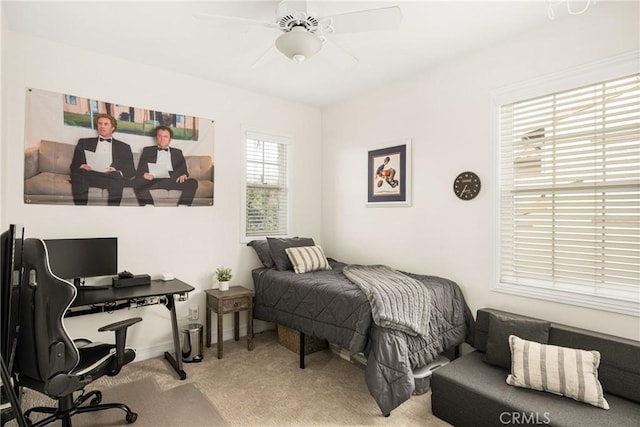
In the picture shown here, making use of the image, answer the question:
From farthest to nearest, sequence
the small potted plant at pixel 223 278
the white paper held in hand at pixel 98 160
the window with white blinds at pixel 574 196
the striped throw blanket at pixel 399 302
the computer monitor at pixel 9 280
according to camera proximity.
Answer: the small potted plant at pixel 223 278
the white paper held in hand at pixel 98 160
the striped throw blanket at pixel 399 302
the window with white blinds at pixel 574 196
the computer monitor at pixel 9 280

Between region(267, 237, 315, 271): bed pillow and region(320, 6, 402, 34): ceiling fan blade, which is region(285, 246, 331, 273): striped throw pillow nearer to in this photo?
region(267, 237, 315, 271): bed pillow

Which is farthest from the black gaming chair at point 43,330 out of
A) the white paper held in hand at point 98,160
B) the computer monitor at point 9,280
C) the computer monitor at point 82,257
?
the white paper held in hand at point 98,160

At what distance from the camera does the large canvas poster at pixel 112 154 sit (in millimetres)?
2766

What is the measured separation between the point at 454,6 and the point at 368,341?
7.97 feet

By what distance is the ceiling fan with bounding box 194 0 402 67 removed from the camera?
78.7 inches

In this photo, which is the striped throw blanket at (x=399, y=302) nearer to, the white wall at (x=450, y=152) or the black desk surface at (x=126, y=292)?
the white wall at (x=450, y=152)

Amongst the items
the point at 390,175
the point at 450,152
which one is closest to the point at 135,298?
the point at 390,175

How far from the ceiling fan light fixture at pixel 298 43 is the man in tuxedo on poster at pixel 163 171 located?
180cm

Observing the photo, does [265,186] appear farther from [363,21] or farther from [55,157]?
[363,21]

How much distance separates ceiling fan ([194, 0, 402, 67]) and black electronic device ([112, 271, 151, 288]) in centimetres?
219

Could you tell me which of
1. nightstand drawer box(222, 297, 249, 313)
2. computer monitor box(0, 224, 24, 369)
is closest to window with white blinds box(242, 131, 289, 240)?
nightstand drawer box(222, 297, 249, 313)

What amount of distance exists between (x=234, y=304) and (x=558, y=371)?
2674mm

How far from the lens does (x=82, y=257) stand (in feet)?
9.05

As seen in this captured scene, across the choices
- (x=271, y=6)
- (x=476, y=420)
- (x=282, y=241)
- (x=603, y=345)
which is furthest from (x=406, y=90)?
(x=476, y=420)
